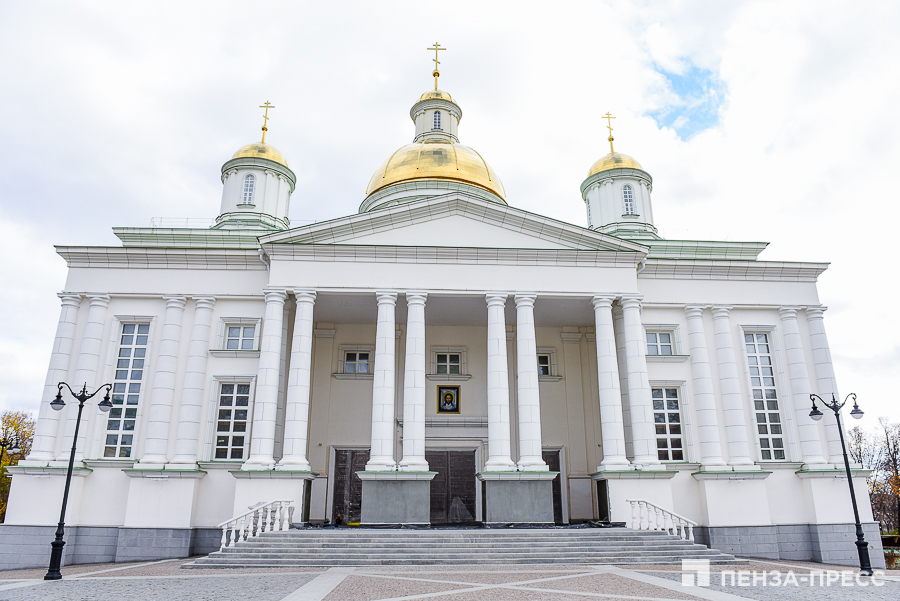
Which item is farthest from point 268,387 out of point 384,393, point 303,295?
point 384,393

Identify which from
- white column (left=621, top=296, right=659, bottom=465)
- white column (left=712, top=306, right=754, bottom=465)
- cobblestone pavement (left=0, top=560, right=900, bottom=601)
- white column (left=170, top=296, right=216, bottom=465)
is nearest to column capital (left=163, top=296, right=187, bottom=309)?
white column (left=170, top=296, right=216, bottom=465)

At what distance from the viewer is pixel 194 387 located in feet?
64.3

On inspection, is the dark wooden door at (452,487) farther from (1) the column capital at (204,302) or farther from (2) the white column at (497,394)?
(1) the column capital at (204,302)

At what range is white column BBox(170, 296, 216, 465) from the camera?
19.0 metres

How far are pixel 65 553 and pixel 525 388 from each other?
14.5 m

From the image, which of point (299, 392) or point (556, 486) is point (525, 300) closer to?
point (299, 392)

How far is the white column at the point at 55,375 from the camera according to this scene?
1869cm

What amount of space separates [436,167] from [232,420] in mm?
13963

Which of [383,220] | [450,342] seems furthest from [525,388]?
[383,220]

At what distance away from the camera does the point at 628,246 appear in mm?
20469

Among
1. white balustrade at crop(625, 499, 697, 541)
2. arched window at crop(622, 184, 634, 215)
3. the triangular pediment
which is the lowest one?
white balustrade at crop(625, 499, 697, 541)

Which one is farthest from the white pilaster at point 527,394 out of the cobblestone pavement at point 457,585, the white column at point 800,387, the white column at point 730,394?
the white column at point 800,387

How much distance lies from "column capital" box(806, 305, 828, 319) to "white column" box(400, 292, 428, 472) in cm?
1368

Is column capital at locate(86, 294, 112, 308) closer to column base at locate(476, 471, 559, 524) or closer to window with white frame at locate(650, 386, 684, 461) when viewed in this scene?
column base at locate(476, 471, 559, 524)
